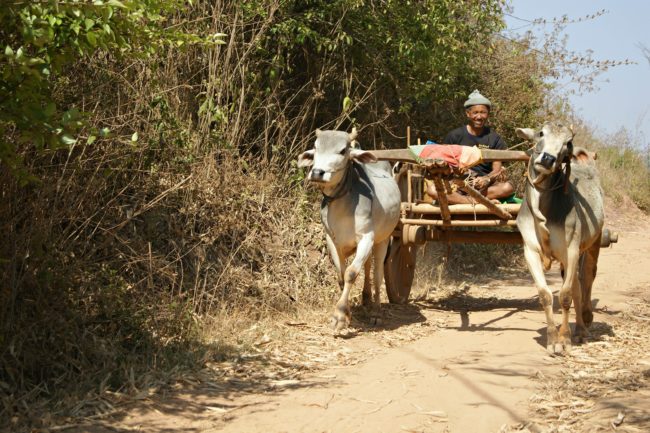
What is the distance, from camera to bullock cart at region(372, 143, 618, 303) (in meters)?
7.15

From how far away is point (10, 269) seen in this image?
5.23 meters

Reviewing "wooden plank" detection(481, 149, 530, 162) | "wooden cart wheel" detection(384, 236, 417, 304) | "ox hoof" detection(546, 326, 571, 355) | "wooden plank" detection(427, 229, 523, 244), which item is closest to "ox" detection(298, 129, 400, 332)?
"wooden plank" detection(427, 229, 523, 244)

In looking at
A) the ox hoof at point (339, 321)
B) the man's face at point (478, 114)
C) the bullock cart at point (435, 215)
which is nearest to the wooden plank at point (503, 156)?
the bullock cart at point (435, 215)

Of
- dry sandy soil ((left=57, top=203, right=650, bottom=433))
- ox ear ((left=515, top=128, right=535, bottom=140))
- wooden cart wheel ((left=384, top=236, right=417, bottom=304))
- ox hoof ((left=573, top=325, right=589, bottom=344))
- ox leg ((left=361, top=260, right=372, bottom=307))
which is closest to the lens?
dry sandy soil ((left=57, top=203, right=650, bottom=433))

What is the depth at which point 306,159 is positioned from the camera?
7.23 metres

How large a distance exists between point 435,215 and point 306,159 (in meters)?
1.59

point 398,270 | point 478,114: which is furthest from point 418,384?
point 478,114

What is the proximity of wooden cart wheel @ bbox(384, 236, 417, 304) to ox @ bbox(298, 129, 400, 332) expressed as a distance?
695 millimetres

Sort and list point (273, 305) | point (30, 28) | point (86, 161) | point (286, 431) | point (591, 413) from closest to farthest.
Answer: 1. point (30, 28)
2. point (286, 431)
3. point (591, 413)
4. point (86, 161)
5. point (273, 305)

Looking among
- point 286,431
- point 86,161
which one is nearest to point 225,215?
point 86,161

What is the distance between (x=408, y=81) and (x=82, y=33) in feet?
21.2

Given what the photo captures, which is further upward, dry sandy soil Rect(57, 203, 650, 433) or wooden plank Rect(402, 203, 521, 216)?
wooden plank Rect(402, 203, 521, 216)

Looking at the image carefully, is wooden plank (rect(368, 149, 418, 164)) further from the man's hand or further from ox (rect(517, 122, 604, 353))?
ox (rect(517, 122, 604, 353))

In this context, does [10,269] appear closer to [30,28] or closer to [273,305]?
[30,28]
